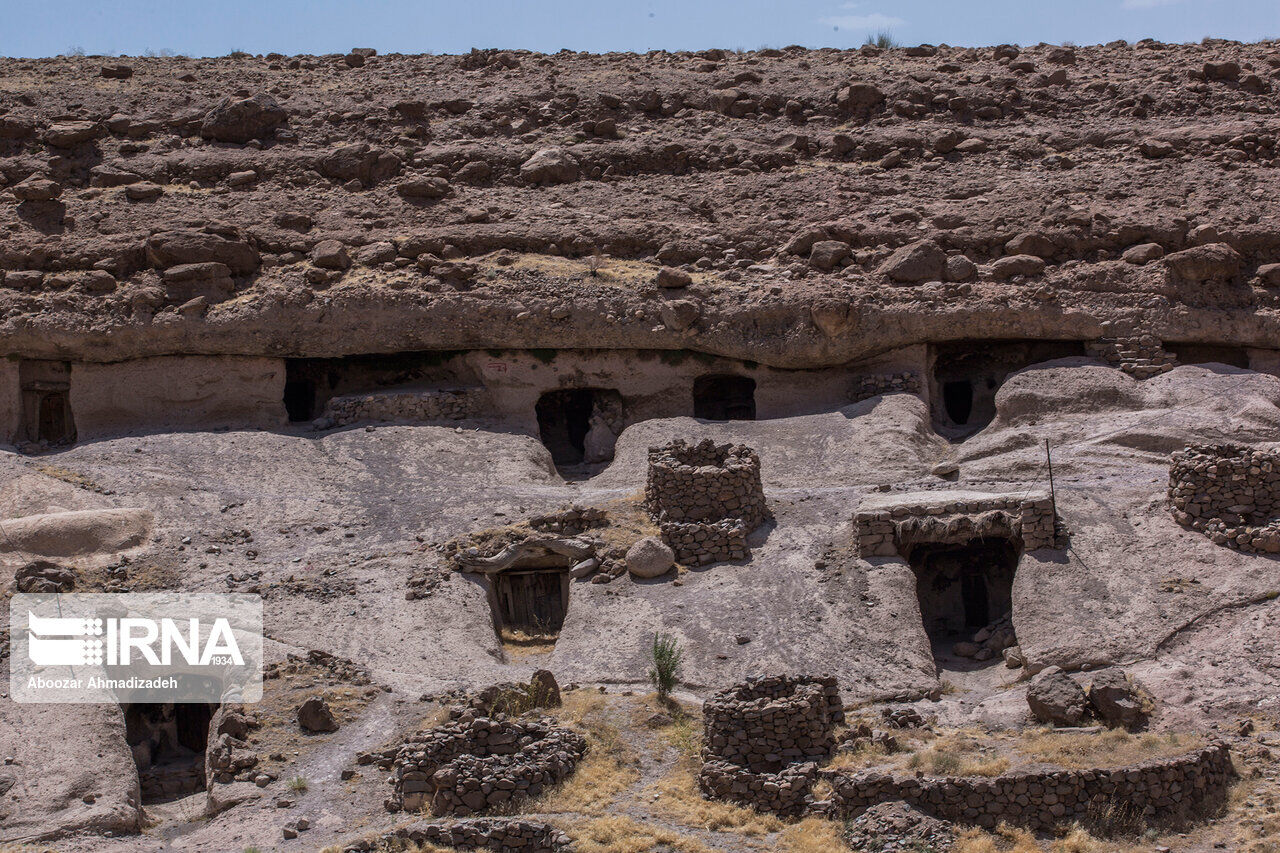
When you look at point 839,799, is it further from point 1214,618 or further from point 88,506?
point 88,506

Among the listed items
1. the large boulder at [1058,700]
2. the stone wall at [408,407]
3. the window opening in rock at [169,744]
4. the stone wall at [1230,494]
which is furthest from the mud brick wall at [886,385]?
the window opening in rock at [169,744]

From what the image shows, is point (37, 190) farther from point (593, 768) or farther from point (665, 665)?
point (593, 768)

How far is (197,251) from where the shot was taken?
87.5 feet

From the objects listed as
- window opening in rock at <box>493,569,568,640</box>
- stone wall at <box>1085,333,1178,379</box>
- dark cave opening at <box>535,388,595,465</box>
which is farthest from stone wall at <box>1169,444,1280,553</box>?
dark cave opening at <box>535,388,595,465</box>

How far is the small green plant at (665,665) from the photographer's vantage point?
16875 mm

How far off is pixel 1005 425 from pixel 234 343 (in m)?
12.3

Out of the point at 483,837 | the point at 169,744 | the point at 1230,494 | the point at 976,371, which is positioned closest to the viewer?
the point at 483,837

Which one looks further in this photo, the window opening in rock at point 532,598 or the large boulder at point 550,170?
the large boulder at point 550,170

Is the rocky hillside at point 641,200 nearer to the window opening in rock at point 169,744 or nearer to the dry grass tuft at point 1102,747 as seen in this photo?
the window opening in rock at point 169,744

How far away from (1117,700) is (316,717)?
7818 millimetres

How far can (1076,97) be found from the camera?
1247 inches

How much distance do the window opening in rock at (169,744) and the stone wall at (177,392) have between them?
9.21 meters

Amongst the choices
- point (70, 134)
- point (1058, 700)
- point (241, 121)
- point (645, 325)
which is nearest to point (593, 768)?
point (1058, 700)

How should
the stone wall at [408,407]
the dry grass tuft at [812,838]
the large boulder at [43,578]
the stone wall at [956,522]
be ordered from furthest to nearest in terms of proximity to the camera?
1. the stone wall at [408,407]
2. the stone wall at [956,522]
3. the large boulder at [43,578]
4. the dry grass tuft at [812,838]
